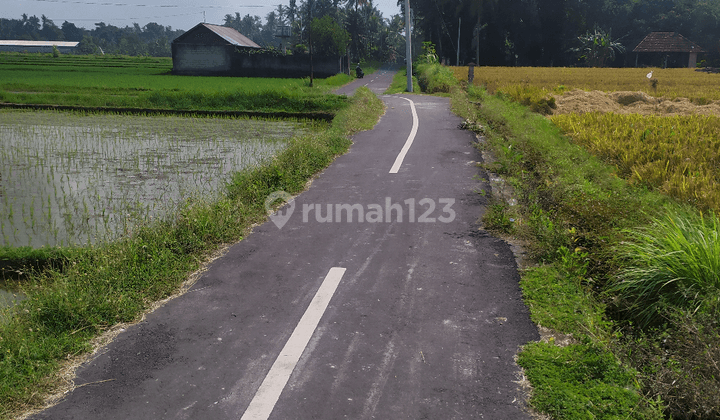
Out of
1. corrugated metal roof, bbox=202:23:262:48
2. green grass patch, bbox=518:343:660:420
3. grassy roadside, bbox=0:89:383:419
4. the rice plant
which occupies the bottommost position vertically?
green grass patch, bbox=518:343:660:420

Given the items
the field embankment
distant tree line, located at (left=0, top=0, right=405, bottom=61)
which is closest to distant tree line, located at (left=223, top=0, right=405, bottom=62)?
distant tree line, located at (left=0, top=0, right=405, bottom=61)

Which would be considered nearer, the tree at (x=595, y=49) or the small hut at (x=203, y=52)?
the small hut at (x=203, y=52)

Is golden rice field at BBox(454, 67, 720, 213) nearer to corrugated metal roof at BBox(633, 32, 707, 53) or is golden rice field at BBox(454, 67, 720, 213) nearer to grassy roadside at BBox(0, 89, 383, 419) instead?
grassy roadside at BBox(0, 89, 383, 419)

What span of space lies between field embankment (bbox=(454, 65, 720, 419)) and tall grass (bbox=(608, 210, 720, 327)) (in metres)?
0.01

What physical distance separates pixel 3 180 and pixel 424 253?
9.82m

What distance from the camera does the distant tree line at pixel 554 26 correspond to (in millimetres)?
59188

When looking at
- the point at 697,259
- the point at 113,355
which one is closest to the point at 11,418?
the point at 113,355

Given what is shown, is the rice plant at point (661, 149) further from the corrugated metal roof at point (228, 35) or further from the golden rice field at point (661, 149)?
the corrugated metal roof at point (228, 35)

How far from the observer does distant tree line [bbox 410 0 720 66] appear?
2330 inches

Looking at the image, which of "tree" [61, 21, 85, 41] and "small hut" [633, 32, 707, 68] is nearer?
"small hut" [633, 32, 707, 68]

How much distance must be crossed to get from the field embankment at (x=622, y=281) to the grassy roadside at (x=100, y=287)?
3480 mm

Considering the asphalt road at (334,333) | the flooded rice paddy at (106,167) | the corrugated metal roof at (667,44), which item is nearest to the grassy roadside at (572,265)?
the asphalt road at (334,333)

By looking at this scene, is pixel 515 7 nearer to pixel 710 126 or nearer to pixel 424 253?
pixel 710 126

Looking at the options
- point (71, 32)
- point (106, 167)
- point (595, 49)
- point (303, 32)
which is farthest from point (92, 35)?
point (106, 167)
